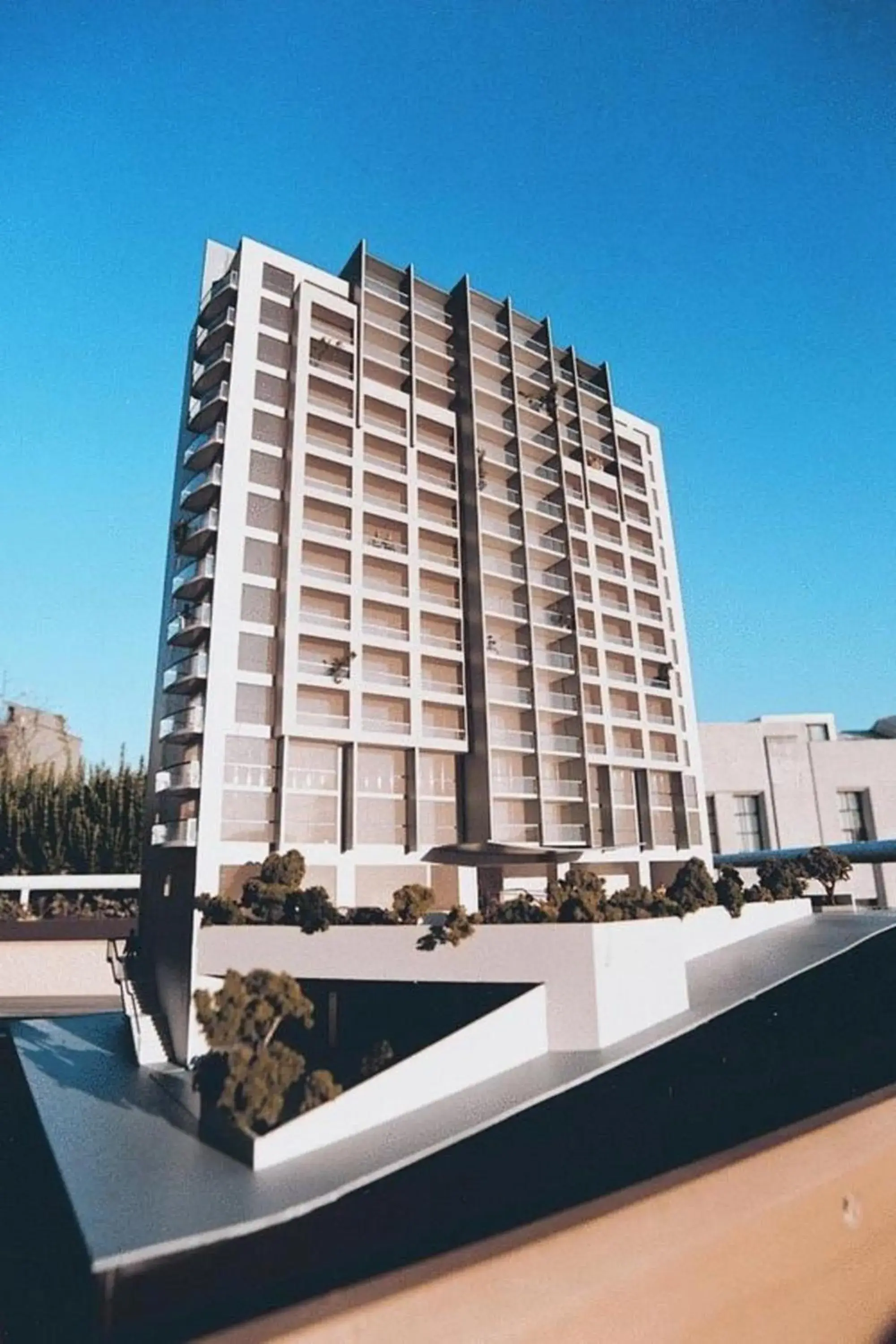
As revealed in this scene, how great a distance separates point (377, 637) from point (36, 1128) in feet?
64.8

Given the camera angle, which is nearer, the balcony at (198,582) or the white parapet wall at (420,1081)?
the white parapet wall at (420,1081)

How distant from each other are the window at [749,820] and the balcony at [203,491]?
43.7 meters

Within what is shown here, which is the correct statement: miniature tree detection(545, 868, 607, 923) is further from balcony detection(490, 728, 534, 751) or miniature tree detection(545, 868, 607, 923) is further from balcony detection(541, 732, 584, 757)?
balcony detection(541, 732, 584, 757)

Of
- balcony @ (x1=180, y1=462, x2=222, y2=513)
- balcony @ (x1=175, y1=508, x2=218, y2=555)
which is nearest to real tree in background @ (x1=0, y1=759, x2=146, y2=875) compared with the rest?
balcony @ (x1=175, y1=508, x2=218, y2=555)

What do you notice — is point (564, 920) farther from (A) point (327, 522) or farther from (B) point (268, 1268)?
(A) point (327, 522)

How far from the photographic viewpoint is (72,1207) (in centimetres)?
1140

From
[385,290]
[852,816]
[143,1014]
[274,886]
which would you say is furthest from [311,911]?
[852,816]

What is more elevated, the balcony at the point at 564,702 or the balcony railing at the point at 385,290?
the balcony railing at the point at 385,290

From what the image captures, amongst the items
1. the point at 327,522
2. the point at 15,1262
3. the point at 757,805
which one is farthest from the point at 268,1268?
the point at 757,805

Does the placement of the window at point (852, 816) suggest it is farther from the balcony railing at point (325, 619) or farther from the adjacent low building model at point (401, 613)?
the balcony railing at point (325, 619)

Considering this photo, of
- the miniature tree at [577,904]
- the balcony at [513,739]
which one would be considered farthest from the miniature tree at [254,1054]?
the balcony at [513,739]

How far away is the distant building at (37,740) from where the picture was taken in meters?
58.0

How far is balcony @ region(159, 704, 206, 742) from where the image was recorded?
25.7 metres

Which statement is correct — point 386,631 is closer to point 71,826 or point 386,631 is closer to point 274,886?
point 274,886
